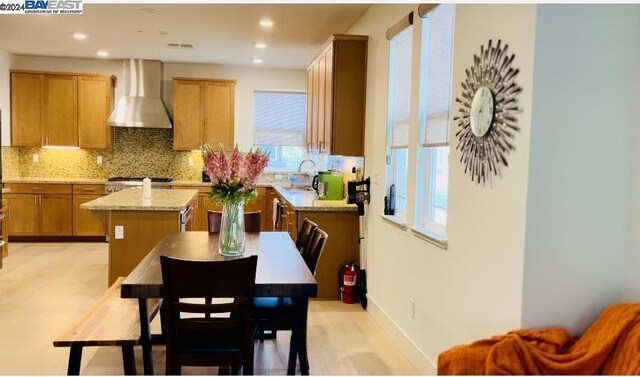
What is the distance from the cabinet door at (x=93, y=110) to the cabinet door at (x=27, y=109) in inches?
22.0

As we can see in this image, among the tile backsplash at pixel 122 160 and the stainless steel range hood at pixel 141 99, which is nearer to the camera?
the stainless steel range hood at pixel 141 99

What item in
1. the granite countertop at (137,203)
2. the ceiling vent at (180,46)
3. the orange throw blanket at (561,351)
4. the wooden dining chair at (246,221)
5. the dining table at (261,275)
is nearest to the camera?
the orange throw blanket at (561,351)

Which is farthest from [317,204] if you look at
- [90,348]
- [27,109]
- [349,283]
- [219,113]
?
[27,109]

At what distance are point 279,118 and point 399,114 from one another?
456 cm

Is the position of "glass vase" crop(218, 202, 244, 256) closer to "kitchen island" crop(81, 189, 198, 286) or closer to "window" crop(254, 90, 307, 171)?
"kitchen island" crop(81, 189, 198, 286)

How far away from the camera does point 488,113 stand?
2.40 meters

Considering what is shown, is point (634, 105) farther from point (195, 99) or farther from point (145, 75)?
point (145, 75)

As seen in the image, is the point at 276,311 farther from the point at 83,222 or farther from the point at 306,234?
the point at 83,222

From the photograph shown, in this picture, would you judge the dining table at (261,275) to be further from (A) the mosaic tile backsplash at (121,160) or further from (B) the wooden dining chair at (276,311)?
(A) the mosaic tile backsplash at (121,160)

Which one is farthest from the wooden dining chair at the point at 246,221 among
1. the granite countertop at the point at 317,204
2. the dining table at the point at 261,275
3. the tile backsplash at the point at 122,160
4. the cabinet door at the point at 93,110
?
the cabinet door at the point at 93,110

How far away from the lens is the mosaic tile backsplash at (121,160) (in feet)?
25.7

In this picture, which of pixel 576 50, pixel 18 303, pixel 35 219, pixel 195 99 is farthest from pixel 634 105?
pixel 35 219

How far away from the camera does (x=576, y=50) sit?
2082mm

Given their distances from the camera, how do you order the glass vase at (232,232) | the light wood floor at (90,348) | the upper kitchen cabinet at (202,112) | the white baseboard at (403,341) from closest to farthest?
the glass vase at (232,232), the white baseboard at (403,341), the light wood floor at (90,348), the upper kitchen cabinet at (202,112)
